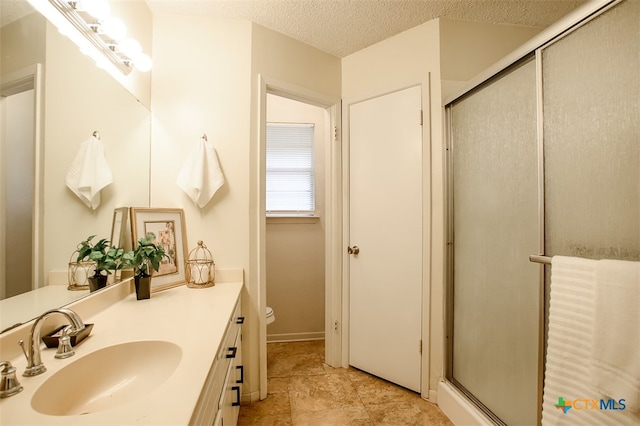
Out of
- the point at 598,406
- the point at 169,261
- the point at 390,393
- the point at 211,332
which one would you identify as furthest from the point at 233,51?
the point at 390,393

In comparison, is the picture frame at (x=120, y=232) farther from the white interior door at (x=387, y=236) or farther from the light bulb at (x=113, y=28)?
the white interior door at (x=387, y=236)

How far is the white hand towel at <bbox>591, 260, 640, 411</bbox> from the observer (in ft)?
2.59

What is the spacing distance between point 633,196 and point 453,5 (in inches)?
57.0

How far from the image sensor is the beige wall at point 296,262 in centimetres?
264

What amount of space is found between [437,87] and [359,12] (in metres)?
0.67

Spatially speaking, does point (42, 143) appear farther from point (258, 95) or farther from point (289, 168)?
point (289, 168)

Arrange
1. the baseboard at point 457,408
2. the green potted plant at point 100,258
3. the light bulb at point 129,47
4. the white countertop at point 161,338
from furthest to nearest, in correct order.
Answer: the baseboard at point 457,408
the light bulb at point 129,47
the green potted plant at point 100,258
the white countertop at point 161,338

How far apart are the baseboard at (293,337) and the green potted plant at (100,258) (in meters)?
1.74

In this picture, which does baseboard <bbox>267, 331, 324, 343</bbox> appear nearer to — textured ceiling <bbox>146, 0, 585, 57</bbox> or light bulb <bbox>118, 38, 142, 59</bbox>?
light bulb <bbox>118, 38, 142, 59</bbox>

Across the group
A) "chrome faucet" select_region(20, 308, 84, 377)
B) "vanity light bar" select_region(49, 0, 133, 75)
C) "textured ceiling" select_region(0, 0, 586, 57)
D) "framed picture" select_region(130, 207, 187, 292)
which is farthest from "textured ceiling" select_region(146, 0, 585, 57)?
"chrome faucet" select_region(20, 308, 84, 377)

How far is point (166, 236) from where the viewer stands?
1.56 m

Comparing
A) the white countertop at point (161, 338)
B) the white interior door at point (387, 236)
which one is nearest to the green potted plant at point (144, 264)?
the white countertop at point (161, 338)

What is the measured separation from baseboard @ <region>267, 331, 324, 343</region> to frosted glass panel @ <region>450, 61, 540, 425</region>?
4.40 ft

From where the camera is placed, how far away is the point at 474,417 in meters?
1.43
